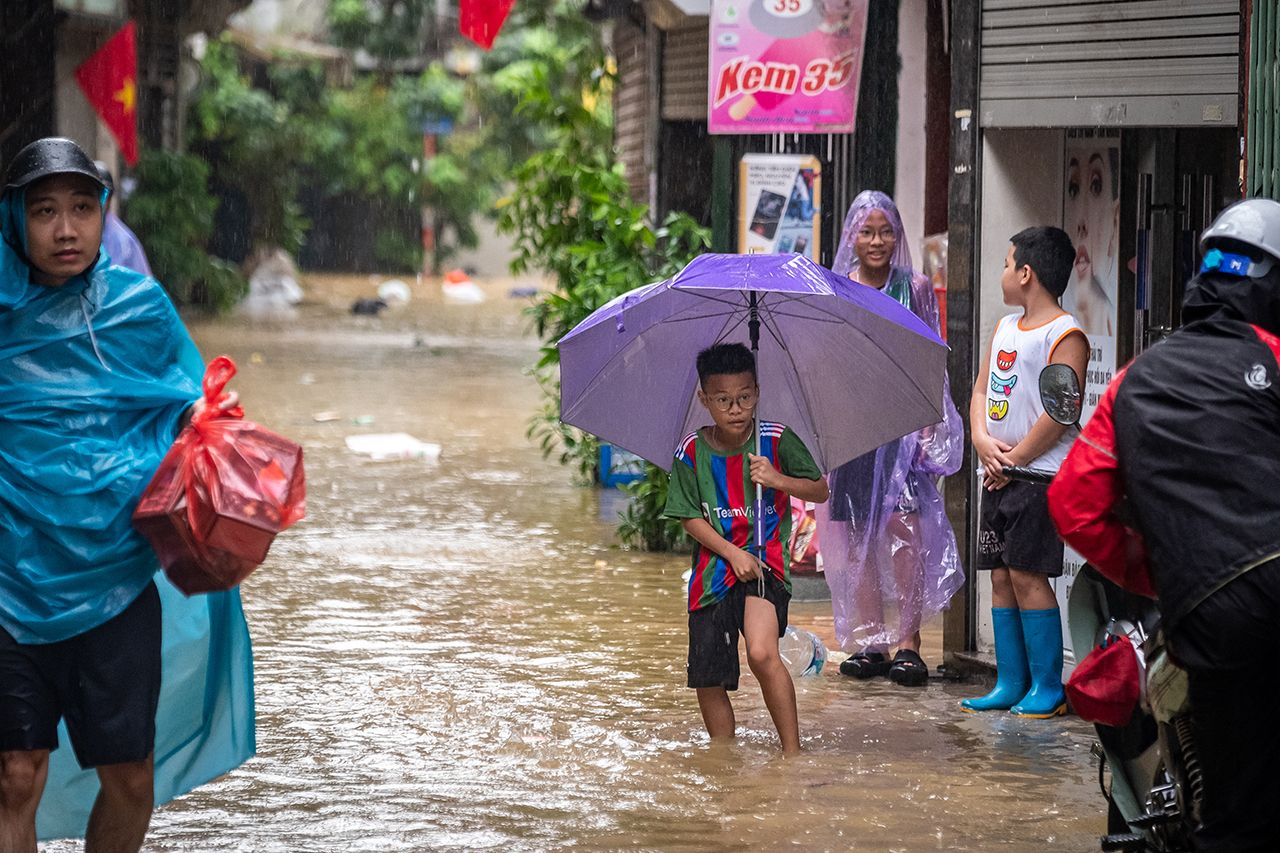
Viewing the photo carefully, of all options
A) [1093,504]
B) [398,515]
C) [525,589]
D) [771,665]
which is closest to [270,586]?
[525,589]

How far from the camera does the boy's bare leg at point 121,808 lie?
405 cm

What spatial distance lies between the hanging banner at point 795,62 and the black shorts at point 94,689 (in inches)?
221

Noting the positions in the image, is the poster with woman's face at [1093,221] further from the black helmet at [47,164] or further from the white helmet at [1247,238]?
the black helmet at [47,164]

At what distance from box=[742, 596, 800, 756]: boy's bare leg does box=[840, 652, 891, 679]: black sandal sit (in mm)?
1274

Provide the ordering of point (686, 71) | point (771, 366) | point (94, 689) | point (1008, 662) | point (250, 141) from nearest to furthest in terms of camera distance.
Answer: point (94, 689) < point (771, 366) < point (1008, 662) < point (686, 71) < point (250, 141)

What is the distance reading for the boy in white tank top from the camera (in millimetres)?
6055

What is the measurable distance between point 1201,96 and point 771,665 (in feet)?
7.69

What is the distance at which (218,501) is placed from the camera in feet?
12.5

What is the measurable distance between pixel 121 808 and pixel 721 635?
2191 millimetres

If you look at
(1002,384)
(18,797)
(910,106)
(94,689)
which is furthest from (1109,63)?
(18,797)

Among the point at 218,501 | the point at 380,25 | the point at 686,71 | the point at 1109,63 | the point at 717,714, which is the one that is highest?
the point at 380,25

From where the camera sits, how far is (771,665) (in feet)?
18.4

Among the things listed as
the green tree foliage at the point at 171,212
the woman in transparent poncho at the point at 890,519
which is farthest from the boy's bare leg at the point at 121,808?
the green tree foliage at the point at 171,212

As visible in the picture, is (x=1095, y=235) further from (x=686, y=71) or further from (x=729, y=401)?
(x=686, y=71)
